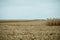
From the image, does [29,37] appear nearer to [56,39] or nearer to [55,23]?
[56,39]

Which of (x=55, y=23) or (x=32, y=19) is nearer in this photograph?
(x=55, y=23)

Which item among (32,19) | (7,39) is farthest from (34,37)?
(32,19)

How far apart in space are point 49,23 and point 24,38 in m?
0.97

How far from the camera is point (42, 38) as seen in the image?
1.37 metres

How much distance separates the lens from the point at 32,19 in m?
3.32

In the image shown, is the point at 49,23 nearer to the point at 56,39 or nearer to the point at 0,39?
the point at 56,39

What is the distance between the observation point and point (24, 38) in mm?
1394

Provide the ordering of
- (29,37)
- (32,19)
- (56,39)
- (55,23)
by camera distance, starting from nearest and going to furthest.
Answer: (56,39)
(29,37)
(55,23)
(32,19)

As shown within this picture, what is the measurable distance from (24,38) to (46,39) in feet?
0.93

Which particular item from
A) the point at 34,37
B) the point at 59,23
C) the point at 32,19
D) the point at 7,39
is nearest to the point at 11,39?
the point at 7,39

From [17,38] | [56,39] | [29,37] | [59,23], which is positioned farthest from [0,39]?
[59,23]

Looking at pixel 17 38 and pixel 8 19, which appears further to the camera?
pixel 8 19

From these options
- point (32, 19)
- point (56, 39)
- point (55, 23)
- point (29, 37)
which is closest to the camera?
point (56, 39)

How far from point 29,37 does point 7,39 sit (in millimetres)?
286
